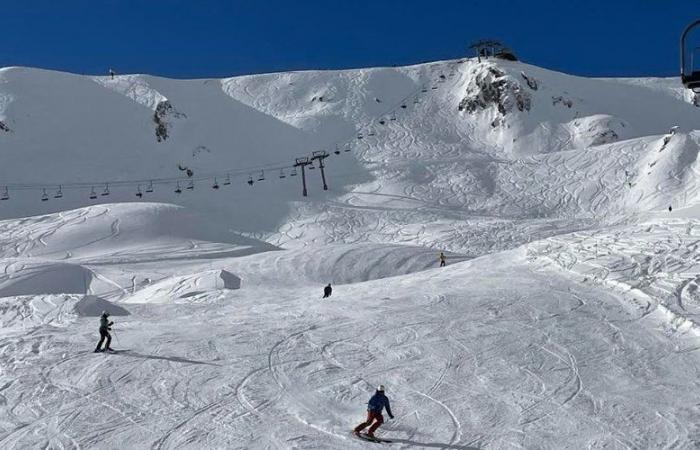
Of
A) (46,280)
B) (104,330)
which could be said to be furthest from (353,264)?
(104,330)

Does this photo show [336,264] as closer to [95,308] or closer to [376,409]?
[95,308]

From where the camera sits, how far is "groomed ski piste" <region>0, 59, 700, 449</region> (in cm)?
Result: 1485

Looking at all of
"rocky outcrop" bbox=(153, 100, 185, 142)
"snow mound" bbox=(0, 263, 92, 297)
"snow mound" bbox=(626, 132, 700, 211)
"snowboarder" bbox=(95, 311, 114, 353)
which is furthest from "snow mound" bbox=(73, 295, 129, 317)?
"rocky outcrop" bbox=(153, 100, 185, 142)

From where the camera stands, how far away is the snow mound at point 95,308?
990 inches

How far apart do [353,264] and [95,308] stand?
12.9 meters

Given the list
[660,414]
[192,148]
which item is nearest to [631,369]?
[660,414]

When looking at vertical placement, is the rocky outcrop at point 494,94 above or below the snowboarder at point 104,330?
above

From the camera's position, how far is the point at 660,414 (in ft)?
48.5

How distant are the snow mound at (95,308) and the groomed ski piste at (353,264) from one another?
99 mm

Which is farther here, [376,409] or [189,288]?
[189,288]

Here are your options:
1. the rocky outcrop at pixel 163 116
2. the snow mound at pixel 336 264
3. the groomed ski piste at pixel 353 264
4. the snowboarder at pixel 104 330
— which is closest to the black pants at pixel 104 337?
the snowboarder at pixel 104 330

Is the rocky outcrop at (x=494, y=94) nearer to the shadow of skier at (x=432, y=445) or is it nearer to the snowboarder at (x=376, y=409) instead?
the shadow of skier at (x=432, y=445)

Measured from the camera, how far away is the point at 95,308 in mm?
25500

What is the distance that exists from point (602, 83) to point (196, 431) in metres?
85.1
